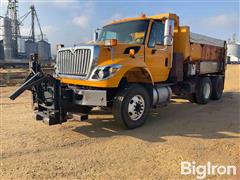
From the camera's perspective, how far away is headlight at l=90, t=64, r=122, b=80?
19.1 feet

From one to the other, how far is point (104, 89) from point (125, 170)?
239 centimetres

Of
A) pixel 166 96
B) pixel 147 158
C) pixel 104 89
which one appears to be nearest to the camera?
pixel 147 158

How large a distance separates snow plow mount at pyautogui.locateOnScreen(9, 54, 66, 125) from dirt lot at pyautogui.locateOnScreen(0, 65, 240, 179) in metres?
0.42

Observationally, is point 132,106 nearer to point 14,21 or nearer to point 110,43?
point 110,43

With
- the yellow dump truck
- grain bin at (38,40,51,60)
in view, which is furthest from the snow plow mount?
grain bin at (38,40,51,60)

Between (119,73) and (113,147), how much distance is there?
5.61ft

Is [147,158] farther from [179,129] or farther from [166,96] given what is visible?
[166,96]

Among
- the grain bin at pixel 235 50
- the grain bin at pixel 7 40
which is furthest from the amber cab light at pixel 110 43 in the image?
the grain bin at pixel 235 50

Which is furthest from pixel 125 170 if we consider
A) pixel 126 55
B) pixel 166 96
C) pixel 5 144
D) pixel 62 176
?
pixel 166 96

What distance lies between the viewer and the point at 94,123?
705 cm

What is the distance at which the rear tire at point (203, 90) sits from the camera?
10087mm

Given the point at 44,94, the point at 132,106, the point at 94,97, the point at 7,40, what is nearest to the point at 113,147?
the point at 94,97

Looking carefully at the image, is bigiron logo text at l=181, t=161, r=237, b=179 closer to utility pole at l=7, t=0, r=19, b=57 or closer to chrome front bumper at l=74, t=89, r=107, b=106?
chrome front bumper at l=74, t=89, r=107, b=106

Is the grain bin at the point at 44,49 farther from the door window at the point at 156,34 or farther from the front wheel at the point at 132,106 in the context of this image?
the front wheel at the point at 132,106
